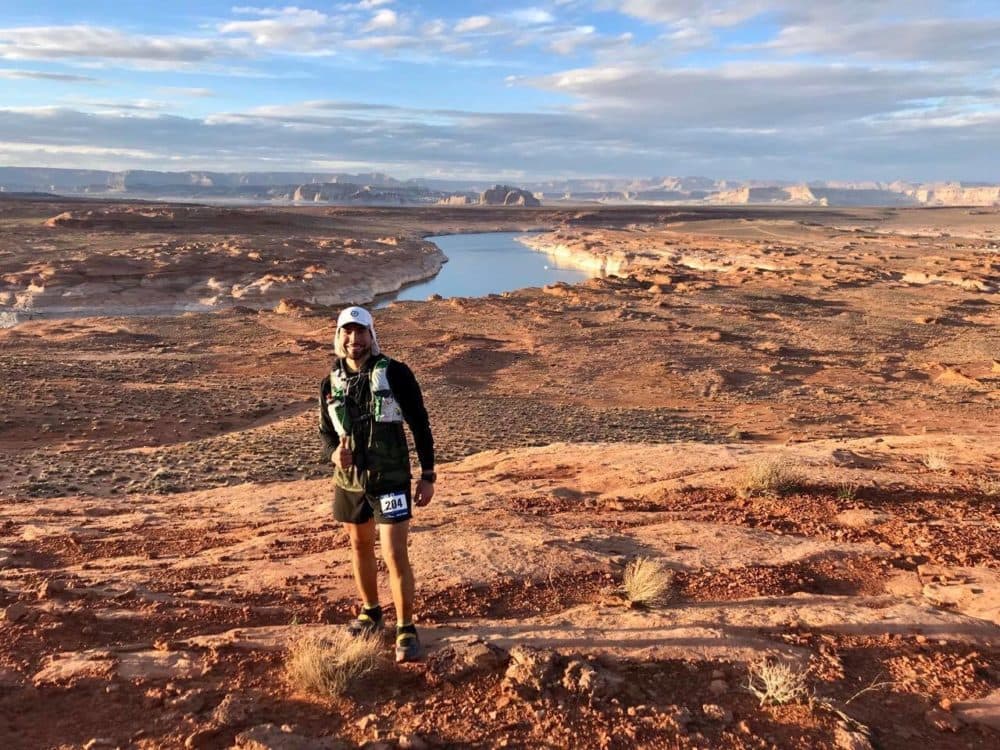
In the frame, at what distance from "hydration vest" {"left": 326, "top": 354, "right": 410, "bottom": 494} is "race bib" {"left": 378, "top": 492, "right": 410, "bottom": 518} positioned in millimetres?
32

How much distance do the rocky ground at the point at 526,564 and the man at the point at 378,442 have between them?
476 mm

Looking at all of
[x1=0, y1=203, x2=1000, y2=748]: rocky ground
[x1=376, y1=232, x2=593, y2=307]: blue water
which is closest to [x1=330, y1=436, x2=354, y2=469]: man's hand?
[x1=0, y1=203, x2=1000, y2=748]: rocky ground

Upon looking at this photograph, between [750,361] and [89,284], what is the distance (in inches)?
1326

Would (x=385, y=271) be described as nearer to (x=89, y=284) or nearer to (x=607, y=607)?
(x=89, y=284)

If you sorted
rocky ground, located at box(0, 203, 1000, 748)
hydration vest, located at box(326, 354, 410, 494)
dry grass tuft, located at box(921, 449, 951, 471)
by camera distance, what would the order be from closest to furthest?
1. rocky ground, located at box(0, 203, 1000, 748)
2. hydration vest, located at box(326, 354, 410, 494)
3. dry grass tuft, located at box(921, 449, 951, 471)

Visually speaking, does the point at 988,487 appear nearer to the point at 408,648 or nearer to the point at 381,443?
the point at 408,648

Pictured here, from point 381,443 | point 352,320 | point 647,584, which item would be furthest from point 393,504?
point 647,584

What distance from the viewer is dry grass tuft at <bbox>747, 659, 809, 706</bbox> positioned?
352cm

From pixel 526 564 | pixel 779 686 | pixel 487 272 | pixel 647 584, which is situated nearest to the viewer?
pixel 779 686

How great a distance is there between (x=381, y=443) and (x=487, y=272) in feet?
178

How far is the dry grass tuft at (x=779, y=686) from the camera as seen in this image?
3.52 m

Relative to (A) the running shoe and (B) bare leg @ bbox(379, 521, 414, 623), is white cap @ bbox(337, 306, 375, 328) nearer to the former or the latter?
(B) bare leg @ bbox(379, 521, 414, 623)

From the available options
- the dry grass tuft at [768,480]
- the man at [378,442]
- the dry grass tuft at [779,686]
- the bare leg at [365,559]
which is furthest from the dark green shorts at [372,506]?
the dry grass tuft at [768,480]

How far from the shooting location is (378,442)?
3895 millimetres
